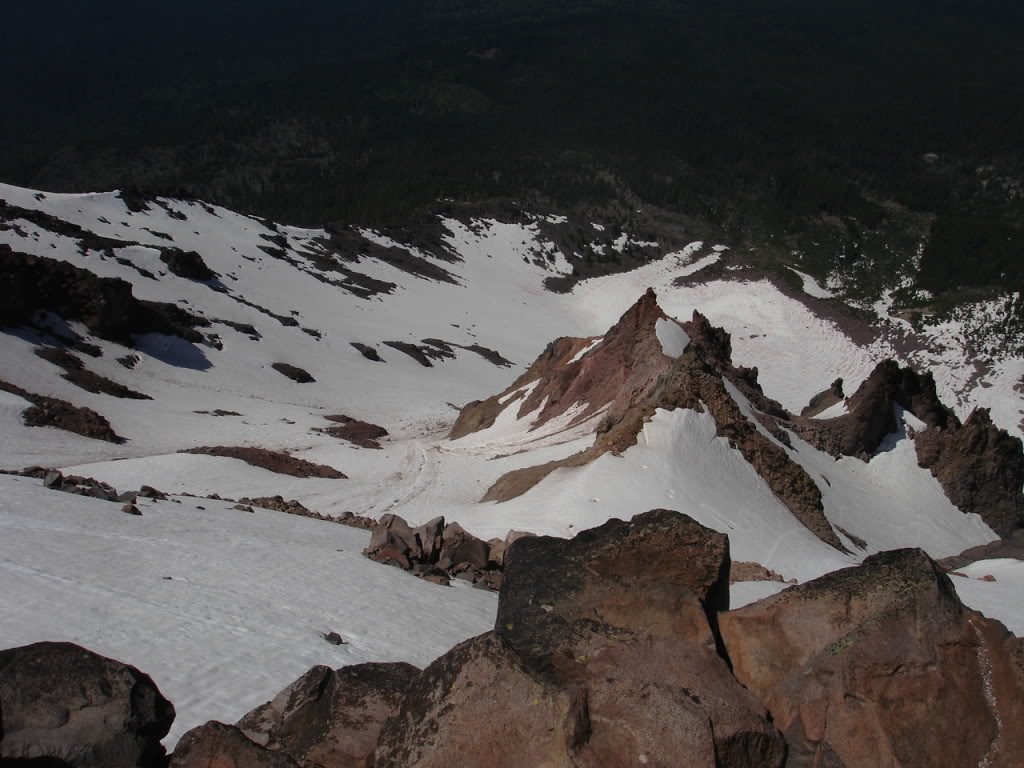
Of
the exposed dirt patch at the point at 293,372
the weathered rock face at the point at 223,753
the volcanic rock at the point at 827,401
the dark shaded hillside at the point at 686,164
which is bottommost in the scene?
the dark shaded hillside at the point at 686,164

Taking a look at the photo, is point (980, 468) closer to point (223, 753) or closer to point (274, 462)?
point (274, 462)

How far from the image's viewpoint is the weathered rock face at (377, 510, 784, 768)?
5.42 metres

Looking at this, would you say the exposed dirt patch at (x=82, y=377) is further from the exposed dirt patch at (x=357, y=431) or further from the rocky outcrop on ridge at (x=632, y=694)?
the rocky outcrop on ridge at (x=632, y=694)

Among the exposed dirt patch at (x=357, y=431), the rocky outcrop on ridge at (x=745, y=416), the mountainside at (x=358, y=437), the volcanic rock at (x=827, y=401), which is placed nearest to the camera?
the mountainside at (x=358, y=437)

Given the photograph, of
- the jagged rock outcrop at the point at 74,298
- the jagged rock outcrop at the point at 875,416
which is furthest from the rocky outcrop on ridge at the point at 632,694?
the jagged rock outcrop at the point at 74,298

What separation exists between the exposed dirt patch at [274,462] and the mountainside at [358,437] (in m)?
0.14

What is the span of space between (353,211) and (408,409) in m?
85.6

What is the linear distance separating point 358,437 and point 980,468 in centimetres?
2317

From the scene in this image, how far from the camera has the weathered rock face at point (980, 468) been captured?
26938 millimetres

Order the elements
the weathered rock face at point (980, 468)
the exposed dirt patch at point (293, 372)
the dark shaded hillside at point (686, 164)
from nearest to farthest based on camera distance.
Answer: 1. the weathered rock face at point (980, 468)
2. the exposed dirt patch at point (293, 372)
3. the dark shaded hillside at point (686, 164)

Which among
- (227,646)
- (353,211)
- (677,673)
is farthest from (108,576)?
(353,211)

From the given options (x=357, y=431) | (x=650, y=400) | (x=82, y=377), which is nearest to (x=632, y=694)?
(x=650, y=400)

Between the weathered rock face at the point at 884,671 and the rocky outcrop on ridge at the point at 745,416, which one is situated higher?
the weathered rock face at the point at 884,671

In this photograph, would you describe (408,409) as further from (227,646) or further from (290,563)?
(227,646)
